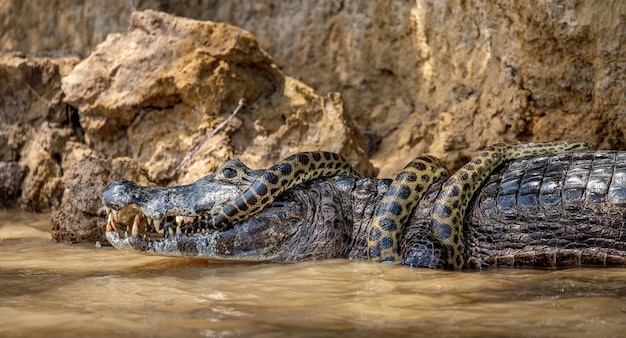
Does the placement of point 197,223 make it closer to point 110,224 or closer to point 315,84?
point 110,224

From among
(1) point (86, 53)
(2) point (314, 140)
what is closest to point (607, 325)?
(2) point (314, 140)

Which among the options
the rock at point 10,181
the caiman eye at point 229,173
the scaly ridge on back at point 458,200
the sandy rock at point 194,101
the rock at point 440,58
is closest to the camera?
the scaly ridge on back at point 458,200

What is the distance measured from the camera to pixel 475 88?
7371 millimetres

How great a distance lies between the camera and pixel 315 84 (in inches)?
348

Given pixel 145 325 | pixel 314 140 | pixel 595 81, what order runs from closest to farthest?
pixel 145 325, pixel 595 81, pixel 314 140

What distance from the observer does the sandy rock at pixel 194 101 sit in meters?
7.14

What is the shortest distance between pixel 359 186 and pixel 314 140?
180 cm

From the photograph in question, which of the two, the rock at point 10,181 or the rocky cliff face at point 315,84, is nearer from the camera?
the rocky cliff face at point 315,84

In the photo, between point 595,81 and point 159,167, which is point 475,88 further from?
point 159,167

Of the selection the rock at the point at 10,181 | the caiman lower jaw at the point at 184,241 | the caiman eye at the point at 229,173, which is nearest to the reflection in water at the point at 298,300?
the caiman lower jaw at the point at 184,241

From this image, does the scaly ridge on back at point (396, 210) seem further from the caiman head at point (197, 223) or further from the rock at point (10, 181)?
the rock at point (10, 181)

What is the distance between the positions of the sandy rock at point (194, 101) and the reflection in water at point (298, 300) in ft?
7.70

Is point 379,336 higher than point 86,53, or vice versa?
point 86,53

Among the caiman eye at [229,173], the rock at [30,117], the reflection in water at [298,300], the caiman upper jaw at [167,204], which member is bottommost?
the reflection in water at [298,300]
